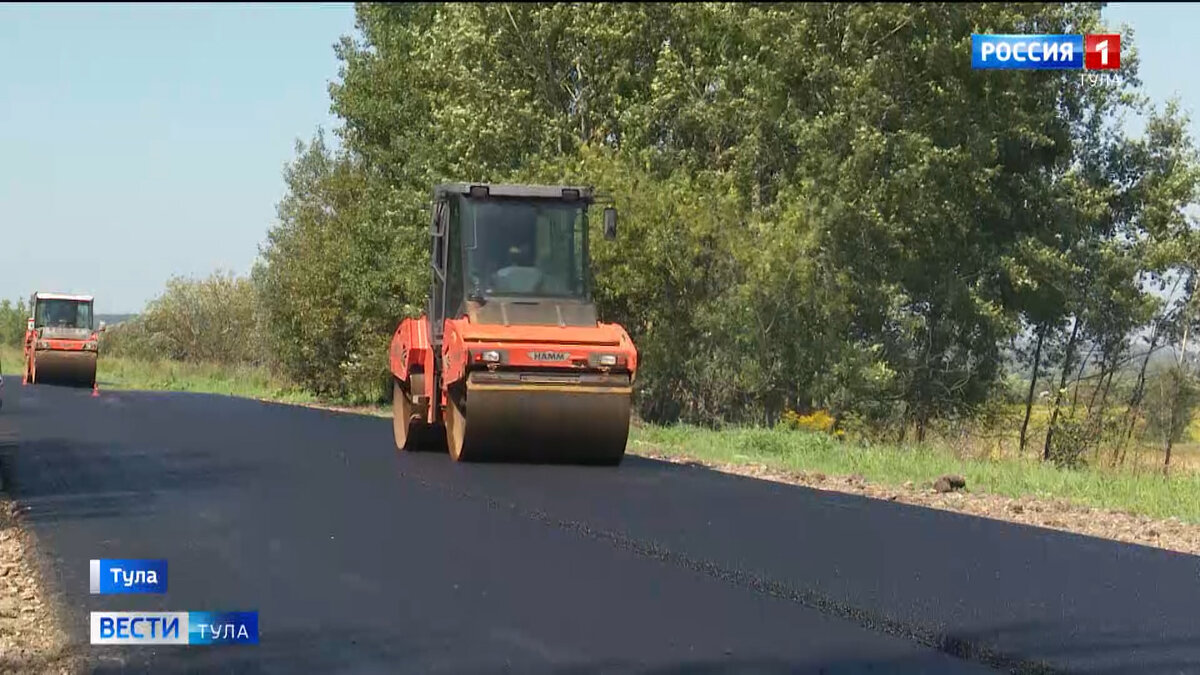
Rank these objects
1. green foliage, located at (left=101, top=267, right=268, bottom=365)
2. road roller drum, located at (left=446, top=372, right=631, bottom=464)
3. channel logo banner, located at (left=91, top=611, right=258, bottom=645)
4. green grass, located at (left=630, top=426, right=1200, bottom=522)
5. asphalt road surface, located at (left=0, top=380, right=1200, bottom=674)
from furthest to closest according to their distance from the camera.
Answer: green foliage, located at (left=101, top=267, right=268, bottom=365) < road roller drum, located at (left=446, top=372, right=631, bottom=464) < green grass, located at (left=630, top=426, right=1200, bottom=522) < channel logo banner, located at (left=91, top=611, right=258, bottom=645) < asphalt road surface, located at (left=0, top=380, right=1200, bottom=674)

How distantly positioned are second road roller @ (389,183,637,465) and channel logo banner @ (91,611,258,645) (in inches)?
298

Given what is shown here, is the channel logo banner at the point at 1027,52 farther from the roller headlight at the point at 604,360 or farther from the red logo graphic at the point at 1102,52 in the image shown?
the roller headlight at the point at 604,360

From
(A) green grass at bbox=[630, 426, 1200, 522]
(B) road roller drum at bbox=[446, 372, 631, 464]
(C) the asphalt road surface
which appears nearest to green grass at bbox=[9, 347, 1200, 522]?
(A) green grass at bbox=[630, 426, 1200, 522]

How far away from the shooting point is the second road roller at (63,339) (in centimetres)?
3797

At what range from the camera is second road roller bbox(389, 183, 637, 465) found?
14.7 metres

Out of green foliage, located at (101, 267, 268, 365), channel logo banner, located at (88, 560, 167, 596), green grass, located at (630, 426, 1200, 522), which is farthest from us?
green foliage, located at (101, 267, 268, 365)

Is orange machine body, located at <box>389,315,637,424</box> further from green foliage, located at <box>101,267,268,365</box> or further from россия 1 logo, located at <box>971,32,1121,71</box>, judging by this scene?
green foliage, located at <box>101,267,268,365</box>

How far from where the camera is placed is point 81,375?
38.4 m

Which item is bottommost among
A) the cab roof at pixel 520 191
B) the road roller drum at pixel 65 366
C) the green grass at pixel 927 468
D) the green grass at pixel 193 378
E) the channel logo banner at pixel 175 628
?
the green grass at pixel 193 378

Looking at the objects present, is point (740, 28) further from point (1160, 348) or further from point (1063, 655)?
point (1063, 655)

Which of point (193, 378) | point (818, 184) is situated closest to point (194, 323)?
point (193, 378)

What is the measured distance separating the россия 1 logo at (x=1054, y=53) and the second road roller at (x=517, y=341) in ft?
34.4

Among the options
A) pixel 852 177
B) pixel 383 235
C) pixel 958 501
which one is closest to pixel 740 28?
pixel 852 177

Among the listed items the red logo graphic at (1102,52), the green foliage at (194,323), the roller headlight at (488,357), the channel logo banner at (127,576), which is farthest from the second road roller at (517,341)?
the green foliage at (194,323)
